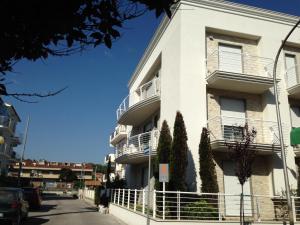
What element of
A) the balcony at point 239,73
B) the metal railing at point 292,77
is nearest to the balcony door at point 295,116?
the metal railing at point 292,77

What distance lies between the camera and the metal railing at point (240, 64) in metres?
18.7

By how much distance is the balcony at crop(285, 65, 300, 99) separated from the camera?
1878cm

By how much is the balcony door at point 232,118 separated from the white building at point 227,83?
0.18 ft

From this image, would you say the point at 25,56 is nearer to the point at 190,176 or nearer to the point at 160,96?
the point at 190,176

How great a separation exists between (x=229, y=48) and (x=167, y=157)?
7956 mm

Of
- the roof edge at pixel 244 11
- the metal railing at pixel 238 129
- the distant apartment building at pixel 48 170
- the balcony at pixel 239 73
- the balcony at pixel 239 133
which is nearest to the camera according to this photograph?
the balcony at pixel 239 133

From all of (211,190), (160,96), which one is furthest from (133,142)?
(211,190)

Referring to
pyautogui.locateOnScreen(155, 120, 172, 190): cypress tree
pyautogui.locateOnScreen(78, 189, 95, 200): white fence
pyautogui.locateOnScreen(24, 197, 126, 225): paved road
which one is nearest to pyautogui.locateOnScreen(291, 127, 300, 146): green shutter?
pyautogui.locateOnScreen(155, 120, 172, 190): cypress tree

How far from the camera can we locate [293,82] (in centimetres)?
1992

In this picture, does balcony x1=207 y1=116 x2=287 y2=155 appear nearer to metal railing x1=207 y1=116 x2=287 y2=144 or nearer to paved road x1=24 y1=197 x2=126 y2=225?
metal railing x1=207 y1=116 x2=287 y2=144

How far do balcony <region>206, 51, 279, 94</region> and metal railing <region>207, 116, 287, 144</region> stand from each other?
1.82 metres

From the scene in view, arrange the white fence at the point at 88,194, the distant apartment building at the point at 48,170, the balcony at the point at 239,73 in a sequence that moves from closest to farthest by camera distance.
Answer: the balcony at the point at 239,73 → the white fence at the point at 88,194 → the distant apartment building at the point at 48,170

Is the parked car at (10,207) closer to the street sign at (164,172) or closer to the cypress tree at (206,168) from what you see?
the street sign at (164,172)

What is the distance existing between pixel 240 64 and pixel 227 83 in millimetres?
2381
